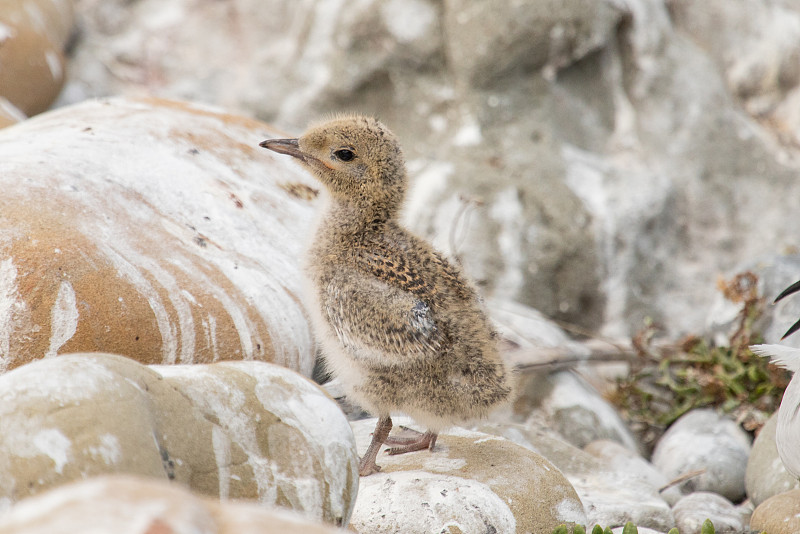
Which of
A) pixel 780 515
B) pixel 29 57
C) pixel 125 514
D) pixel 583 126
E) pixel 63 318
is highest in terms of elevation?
pixel 583 126

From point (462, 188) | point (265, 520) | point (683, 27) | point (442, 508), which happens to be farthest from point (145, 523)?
point (683, 27)

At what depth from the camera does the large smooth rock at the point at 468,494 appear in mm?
3457

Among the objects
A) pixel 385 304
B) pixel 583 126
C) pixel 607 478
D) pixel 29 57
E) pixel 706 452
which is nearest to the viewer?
pixel 385 304

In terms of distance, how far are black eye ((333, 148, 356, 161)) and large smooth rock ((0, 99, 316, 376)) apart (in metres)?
0.83

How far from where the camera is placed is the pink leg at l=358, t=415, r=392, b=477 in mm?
3791

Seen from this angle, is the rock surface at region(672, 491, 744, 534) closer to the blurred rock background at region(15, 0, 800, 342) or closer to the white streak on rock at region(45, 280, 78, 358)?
the white streak on rock at region(45, 280, 78, 358)

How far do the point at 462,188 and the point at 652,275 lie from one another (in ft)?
6.65

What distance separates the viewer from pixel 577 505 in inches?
146

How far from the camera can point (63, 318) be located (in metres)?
3.49

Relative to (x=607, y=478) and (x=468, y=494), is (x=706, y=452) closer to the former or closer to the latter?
(x=607, y=478)

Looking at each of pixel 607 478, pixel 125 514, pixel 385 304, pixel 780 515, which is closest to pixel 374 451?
pixel 385 304

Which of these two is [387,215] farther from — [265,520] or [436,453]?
[265,520]

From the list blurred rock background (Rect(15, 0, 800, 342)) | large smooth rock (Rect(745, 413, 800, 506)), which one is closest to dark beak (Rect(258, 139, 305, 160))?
large smooth rock (Rect(745, 413, 800, 506))

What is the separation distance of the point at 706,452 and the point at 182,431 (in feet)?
12.5
